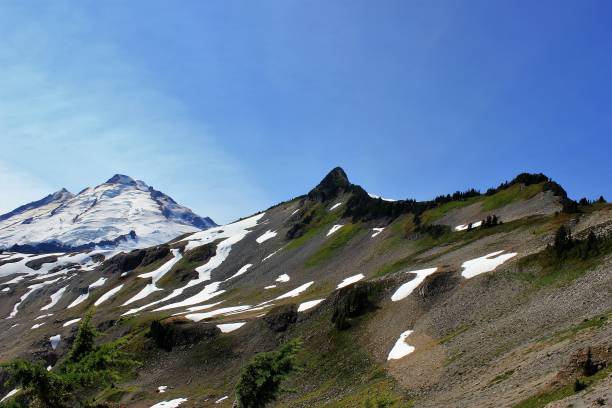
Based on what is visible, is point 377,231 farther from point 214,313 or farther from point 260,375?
point 260,375

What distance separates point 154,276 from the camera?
143875 millimetres

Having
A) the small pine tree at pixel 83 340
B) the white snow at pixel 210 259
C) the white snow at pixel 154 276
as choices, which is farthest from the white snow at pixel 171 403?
the white snow at pixel 154 276

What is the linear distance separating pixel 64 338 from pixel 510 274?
92.9 metres

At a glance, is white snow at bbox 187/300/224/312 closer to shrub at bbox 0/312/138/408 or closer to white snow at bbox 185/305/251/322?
white snow at bbox 185/305/251/322

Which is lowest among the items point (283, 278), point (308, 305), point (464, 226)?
point (308, 305)

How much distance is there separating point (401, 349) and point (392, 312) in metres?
9.11

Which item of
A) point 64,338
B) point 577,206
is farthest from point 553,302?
point 64,338

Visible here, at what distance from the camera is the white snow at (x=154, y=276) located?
424ft

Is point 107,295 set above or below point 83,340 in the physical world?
above

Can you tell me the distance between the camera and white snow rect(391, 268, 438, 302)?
55.2m

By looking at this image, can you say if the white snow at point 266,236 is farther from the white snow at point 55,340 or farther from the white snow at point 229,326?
the white snow at point 229,326

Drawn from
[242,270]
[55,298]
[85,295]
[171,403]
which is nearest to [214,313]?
[171,403]

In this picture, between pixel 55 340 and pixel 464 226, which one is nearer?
pixel 464 226

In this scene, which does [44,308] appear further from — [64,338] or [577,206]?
[577,206]
